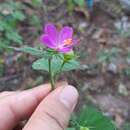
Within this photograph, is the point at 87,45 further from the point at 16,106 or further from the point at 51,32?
the point at 51,32

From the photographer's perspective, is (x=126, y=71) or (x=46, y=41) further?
(x=126, y=71)

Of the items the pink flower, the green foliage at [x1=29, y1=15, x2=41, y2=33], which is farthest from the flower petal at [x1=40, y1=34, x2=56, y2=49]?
the green foliage at [x1=29, y1=15, x2=41, y2=33]

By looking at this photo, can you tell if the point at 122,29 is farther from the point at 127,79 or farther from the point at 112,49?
the point at 127,79

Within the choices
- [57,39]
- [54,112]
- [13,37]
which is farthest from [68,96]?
[13,37]

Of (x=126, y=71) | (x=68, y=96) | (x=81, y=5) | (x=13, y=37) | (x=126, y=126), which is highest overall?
(x=81, y=5)

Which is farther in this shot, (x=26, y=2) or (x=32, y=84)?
(x=26, y=2)

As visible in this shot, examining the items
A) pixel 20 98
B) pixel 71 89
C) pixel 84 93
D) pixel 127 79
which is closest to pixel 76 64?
pixel 71 89

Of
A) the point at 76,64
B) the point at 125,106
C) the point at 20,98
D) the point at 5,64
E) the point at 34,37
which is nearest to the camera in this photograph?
the point at 76,64
